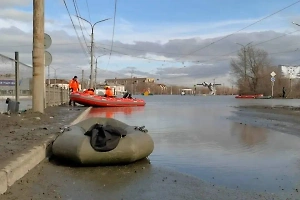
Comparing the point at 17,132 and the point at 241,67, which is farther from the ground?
the point at 241,67

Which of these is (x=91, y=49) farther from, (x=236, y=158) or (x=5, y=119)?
(x=236, y=158)

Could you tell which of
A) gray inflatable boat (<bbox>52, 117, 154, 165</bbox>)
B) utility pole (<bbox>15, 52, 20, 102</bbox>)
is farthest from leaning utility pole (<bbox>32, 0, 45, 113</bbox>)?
gray inflatable boat (<bbox>52, 117, 154, 165</bbox>)

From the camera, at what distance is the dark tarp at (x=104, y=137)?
663cm

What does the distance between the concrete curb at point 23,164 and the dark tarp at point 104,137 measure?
918mm

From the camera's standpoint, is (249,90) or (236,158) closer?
(236,158)

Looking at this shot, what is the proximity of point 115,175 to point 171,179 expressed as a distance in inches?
34.9

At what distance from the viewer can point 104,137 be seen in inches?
266

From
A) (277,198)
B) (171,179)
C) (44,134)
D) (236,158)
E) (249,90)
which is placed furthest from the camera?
(249,90)

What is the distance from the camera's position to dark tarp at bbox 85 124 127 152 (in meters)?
6.63

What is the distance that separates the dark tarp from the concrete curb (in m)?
0.92

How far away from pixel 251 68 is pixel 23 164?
347 ft

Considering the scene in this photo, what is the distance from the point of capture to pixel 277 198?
206 inches

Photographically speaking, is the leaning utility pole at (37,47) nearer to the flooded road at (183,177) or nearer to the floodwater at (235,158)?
the floodwater at (235,158)

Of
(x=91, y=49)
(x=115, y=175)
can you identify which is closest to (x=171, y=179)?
(x=115, y=175)
